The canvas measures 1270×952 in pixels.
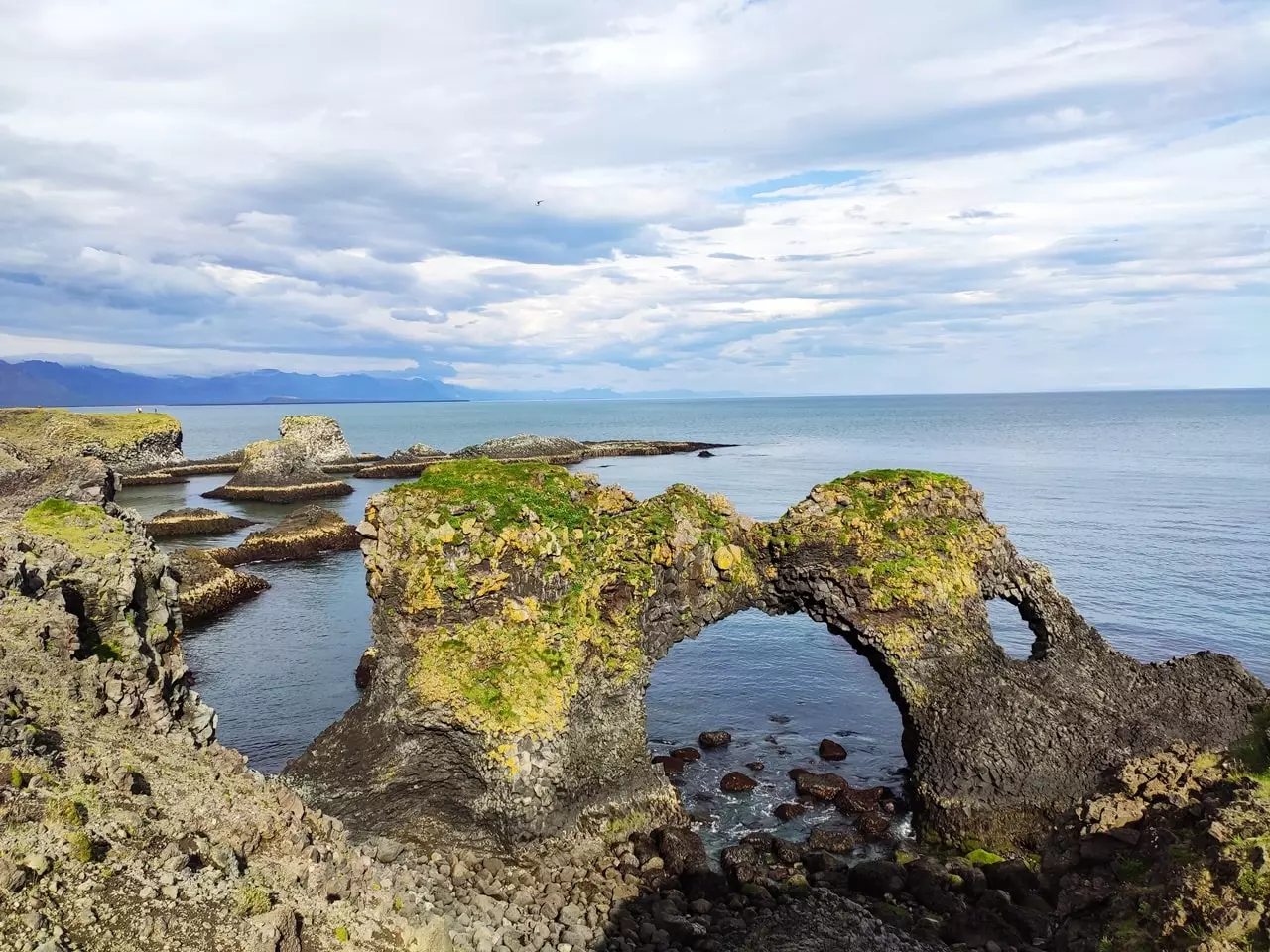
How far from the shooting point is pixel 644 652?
2391cm

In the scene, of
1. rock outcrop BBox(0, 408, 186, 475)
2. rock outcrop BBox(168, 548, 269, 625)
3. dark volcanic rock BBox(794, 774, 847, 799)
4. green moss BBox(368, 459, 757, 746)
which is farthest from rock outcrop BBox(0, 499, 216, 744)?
rock outcrop BBox(0, 408, 186, 475)

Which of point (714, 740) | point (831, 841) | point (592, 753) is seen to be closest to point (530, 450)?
point (714, 740)

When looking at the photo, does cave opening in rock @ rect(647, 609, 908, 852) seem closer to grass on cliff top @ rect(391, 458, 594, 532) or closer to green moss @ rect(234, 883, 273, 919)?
grass on cliff top @ rect(391, 458, 594, 532)

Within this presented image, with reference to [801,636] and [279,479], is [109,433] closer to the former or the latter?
[279,479]

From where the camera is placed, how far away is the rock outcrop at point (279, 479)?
96.0 metres

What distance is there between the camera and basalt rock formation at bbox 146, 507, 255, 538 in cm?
7244

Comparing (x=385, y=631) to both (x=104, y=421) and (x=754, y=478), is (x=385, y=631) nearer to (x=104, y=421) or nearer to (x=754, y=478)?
(x=754, y=478)

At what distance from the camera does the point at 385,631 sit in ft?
73.2

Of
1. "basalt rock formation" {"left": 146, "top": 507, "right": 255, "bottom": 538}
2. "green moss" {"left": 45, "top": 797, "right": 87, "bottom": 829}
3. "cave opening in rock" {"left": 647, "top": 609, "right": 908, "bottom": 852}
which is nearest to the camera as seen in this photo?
"green moss" {"left": 45, "top": 797, "right": 87, "bottom": 829}

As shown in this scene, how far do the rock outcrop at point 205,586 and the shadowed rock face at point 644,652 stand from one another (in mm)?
30224

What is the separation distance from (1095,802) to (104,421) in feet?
383

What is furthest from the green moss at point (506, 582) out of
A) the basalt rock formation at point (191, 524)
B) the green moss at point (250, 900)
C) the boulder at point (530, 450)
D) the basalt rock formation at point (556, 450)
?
the boulder at point (530, 450)

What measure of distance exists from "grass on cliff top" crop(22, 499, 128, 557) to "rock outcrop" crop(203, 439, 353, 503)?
80.4 meters

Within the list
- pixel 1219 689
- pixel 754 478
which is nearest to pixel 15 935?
pixel 1219 689
